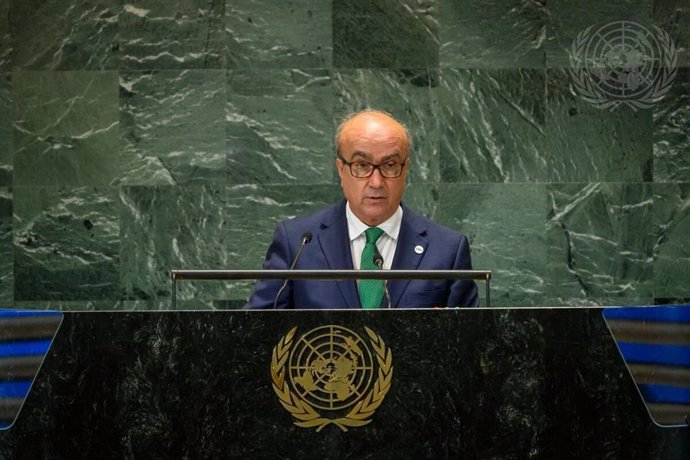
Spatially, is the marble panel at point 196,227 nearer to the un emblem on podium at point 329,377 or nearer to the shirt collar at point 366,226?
the shirt collar at point 366,226

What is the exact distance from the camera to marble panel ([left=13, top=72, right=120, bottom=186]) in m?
5.50

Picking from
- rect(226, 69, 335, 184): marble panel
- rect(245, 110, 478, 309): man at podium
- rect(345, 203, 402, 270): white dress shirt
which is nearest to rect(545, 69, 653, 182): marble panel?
rect(226, 69, 335, 184): marble panel

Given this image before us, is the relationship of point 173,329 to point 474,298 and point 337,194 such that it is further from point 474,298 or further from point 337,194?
point 337,194

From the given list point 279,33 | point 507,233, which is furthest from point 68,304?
point 507,233

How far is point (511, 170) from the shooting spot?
554 centimetres

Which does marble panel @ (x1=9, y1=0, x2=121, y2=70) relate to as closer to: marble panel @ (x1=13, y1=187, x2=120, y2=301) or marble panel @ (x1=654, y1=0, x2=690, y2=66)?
marble panel @ (x1=13, y1=187, x2=120, y2=301)

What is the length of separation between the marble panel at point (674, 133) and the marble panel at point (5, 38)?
3286 mm

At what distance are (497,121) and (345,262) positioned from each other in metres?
2.16

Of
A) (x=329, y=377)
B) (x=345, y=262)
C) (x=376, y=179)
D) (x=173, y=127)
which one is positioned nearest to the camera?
(x=329, y=377)

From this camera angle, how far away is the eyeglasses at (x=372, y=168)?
3.77m

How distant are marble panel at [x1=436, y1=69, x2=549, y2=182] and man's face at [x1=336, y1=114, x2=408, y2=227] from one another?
5.70 feet

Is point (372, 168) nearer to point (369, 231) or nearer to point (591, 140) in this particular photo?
point (369, 231)

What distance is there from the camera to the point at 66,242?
218 inches

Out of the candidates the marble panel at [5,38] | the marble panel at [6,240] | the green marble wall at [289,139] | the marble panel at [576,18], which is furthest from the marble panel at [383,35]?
the marble panel at [6,240]
